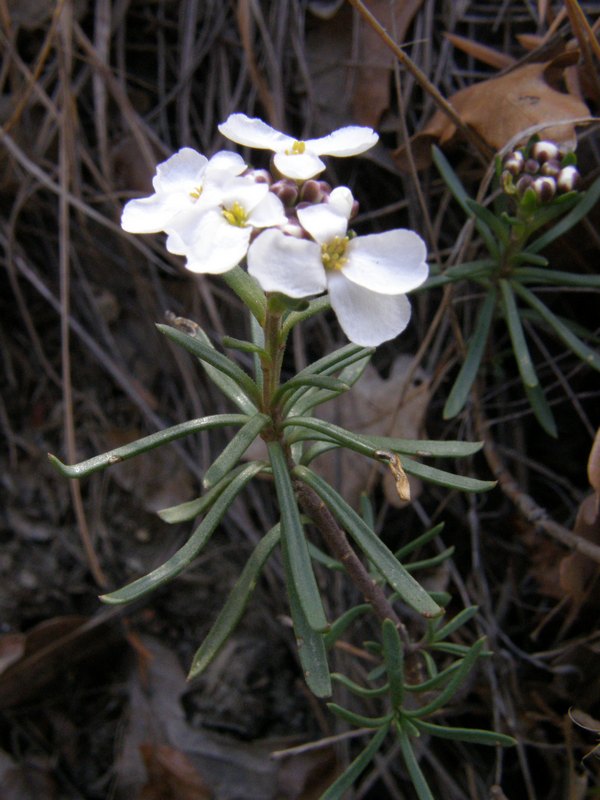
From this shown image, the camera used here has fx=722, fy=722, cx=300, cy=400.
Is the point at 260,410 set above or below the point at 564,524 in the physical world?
above

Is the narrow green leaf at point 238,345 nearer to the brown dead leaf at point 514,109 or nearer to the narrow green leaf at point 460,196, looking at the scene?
the narrow green leaf at point 460,196

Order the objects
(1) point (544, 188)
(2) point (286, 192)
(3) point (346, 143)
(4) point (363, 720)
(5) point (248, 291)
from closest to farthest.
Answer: (2) point (286, 192) < (3) point (346, 143) < (5) point (248, 291) < (4) point (363, 720) < (1) point (544, 188)

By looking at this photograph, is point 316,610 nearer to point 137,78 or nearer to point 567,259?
point 567,259

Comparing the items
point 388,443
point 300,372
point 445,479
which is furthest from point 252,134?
point 445,479

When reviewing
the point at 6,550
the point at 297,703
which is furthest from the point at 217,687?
the point at 6,550

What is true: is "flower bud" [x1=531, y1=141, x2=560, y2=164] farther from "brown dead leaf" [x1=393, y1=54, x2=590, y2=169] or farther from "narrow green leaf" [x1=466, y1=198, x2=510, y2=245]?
"narrow green leaf" [x1=466, y1=198, x2=510, y2=245]

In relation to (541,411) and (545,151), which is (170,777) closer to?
(541,411)

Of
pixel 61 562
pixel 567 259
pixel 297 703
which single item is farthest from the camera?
pixel 61 562
